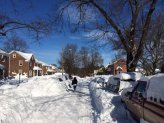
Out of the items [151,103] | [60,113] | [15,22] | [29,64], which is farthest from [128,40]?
[29,64]

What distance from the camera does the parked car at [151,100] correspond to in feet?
22.8

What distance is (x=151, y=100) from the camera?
7.71 metres

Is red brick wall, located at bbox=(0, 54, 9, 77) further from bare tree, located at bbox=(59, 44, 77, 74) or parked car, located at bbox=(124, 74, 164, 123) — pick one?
parked car, located at bbox=(124, 74, 164, 123)

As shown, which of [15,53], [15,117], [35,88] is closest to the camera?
[15,117]

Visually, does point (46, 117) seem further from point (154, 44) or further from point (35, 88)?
point (154, 44)

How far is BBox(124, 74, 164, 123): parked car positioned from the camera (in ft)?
22.8

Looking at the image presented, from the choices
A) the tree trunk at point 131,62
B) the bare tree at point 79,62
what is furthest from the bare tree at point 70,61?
the tree trunk at point 131,62

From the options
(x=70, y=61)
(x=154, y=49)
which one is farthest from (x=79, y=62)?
(x=154, y=49)

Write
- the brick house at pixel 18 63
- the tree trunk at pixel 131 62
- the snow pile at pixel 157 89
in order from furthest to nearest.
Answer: the brick house at pixel 18 63 < the tree trunk at pixel 131 62 < the snow pile at pixel 157 89

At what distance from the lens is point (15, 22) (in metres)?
21.6

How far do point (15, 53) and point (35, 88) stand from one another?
5792 cm

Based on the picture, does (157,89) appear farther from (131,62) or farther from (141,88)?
(131,62)

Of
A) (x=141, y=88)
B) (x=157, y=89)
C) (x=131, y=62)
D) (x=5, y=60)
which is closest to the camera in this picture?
(x=157, y=89)

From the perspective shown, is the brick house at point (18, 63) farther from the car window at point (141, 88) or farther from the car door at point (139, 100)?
the car window at point (141, 88)
